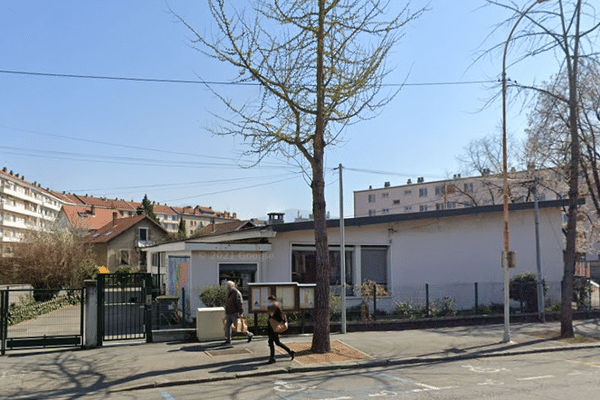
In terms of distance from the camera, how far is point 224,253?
1889 centimetres

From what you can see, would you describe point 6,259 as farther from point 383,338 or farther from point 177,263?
point 383,338

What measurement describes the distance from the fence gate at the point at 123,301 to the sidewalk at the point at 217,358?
60cm

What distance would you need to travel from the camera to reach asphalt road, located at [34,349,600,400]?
30.4 feet

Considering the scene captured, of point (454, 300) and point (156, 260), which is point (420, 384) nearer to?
point (454, 300)

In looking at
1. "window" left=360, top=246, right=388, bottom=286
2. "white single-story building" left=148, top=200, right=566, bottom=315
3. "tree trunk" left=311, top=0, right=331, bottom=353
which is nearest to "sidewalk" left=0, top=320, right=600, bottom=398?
"tree trunk" left=311, top=0, right=331, bottom=353

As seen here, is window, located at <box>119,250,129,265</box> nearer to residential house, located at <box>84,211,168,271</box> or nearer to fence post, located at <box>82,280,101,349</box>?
residential house, located at <box>84,211,168,271</box>

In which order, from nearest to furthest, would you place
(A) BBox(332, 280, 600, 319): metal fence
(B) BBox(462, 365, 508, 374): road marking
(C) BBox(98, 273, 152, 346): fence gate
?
(B) BBox(462, 365, 508, 374): road marking → (C) BBox(98, 273, 152, 346): fence gate → (A) BBox(332, 280, 600, 319): metal fence

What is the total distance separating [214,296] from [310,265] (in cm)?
456

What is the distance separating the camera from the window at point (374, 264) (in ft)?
70.6

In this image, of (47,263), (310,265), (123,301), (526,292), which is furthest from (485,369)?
(47,263)

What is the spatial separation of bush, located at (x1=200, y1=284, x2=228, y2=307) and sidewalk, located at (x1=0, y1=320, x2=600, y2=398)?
8.71 feet

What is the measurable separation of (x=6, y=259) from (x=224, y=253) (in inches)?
742

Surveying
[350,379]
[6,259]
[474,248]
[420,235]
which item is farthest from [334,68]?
[6,259]

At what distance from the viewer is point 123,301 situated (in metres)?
14.7
